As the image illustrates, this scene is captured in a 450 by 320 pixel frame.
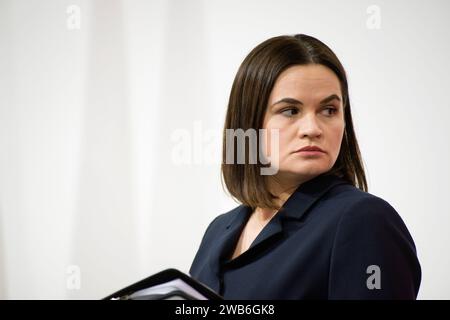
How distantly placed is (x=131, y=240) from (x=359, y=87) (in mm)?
1050

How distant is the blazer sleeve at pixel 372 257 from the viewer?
665 mm

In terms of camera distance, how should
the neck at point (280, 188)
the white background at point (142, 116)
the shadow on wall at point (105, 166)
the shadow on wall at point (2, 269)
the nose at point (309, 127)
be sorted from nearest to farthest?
the nose at point (309, 127) → the neck at point (280, 188) → the white background at point (142, 116) → the shadow on wall at point (105, 166) → the shadow on wall at point (2, 269)

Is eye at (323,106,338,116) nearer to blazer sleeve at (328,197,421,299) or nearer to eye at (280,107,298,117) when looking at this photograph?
eye at (280,107,298,117)

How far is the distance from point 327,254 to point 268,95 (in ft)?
1.03

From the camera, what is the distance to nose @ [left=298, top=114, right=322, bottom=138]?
802mm

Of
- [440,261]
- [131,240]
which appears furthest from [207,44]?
[440,261]

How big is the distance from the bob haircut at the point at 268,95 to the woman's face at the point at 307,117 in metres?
0.02

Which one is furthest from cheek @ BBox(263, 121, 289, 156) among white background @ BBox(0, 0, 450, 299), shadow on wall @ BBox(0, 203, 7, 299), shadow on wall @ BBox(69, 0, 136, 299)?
shadow on wall @ BBox(0, 203, 7, 299)

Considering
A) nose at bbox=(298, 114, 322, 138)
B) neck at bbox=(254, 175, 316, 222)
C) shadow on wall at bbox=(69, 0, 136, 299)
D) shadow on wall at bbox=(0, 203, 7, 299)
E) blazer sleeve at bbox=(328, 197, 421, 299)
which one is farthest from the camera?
shadow on wall at bbox=(0, 203, 7, 299)

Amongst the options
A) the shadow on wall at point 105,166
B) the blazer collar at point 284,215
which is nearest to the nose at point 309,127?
the blazer collar at point 284,215

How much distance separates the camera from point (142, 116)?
1802 mm

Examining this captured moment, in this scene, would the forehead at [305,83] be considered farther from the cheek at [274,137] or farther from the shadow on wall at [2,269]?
the shadow on wall at [2,269]

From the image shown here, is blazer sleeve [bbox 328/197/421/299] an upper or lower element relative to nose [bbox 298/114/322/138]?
lower
